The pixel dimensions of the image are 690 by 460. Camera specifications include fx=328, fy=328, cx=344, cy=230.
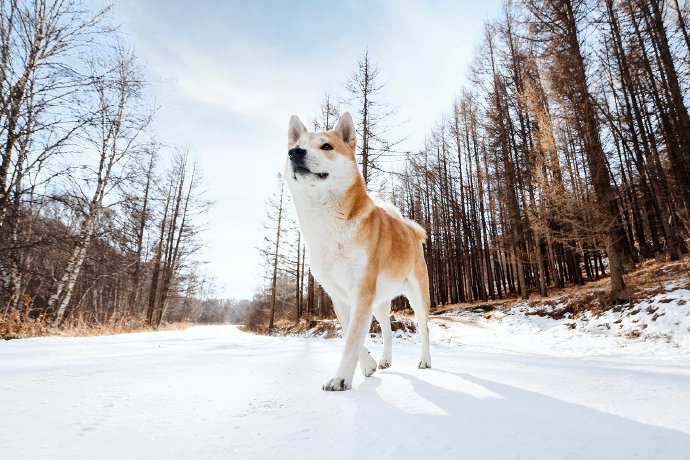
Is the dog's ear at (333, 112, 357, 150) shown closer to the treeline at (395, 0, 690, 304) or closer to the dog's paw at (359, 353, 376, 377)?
the dog's paw at (359, 353, 376, 377)

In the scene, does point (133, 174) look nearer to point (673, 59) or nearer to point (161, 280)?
point (161, 280)

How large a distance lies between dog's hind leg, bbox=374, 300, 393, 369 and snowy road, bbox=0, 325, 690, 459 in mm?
911

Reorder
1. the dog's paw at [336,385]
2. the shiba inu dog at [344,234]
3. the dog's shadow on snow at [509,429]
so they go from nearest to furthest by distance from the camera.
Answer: the dog's shadow on snow at [509,429], the dog's paw at [336,385], the shiba inu dog at [344,234]

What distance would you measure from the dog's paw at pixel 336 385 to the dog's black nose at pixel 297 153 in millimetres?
1501

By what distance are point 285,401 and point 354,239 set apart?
3.70 ft

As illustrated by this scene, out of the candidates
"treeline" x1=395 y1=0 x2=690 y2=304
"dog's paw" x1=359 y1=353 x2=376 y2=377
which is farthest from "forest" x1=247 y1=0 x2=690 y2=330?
"dog's paw" x1=359 y1=353 x2=376 y2=377

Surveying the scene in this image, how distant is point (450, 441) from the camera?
1019mm

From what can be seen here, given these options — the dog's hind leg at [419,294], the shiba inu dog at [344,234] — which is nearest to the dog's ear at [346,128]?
the shiba inu dog at [344,234]

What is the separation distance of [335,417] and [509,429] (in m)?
0.63

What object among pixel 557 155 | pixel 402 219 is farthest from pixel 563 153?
pixel 402 219

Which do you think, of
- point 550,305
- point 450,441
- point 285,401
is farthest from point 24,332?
point 550,305

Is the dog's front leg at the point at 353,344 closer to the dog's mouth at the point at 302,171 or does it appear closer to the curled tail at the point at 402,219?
the dog's mouth at the point at 302,171

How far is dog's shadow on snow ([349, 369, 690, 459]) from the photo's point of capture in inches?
37.3

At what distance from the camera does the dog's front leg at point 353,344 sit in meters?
1.94
